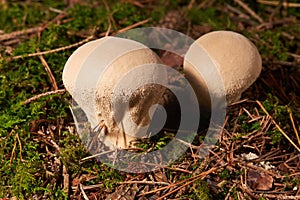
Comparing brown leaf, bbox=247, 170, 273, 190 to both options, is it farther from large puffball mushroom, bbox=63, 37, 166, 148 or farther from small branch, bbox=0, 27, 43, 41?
small branch, bbox=0, 27, 43, 41

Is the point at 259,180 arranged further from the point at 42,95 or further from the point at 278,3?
the point at 278,3

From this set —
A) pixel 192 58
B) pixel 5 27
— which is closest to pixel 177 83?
pixel 192 58

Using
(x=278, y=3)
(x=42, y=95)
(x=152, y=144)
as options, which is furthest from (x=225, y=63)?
(x=278, y=3)

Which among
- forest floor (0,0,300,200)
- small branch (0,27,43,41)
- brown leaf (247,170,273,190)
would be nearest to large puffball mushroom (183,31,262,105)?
forest floor (0,0,300,200)

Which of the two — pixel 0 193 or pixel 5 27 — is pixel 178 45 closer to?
pixel 5 27

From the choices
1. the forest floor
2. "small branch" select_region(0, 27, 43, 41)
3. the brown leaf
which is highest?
"small branch" select_region(0, 27, 43, 41)
